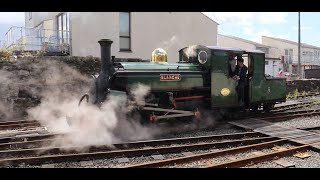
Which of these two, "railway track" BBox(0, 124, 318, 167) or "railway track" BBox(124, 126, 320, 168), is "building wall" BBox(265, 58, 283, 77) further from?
"railway track" BBox(124, 126, 320, 168)

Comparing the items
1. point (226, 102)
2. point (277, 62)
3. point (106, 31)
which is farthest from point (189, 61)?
point (277, 62)

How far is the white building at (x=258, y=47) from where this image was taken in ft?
119

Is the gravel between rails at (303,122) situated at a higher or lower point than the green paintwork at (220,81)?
lower

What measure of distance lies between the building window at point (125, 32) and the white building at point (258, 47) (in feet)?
75.3

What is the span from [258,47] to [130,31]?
29.2 m

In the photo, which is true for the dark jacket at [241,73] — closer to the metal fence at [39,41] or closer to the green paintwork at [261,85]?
the green paintwork at [261,85]

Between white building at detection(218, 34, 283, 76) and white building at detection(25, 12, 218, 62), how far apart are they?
63.1 feet

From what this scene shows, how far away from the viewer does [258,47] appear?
41.9 m

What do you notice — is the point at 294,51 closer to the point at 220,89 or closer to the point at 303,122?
the point at 303,122

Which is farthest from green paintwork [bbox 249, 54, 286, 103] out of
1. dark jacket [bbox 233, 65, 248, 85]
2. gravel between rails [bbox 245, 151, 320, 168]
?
gravel between rails [bbox 245, 151, 320, 168]

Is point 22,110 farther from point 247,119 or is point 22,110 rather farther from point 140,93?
point 247,119

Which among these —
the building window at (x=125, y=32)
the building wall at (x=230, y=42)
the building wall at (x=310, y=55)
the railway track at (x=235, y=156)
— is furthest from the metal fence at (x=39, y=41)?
the building wall at (x=310, y=55)

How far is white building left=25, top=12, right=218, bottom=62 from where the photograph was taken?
48.9 feet
